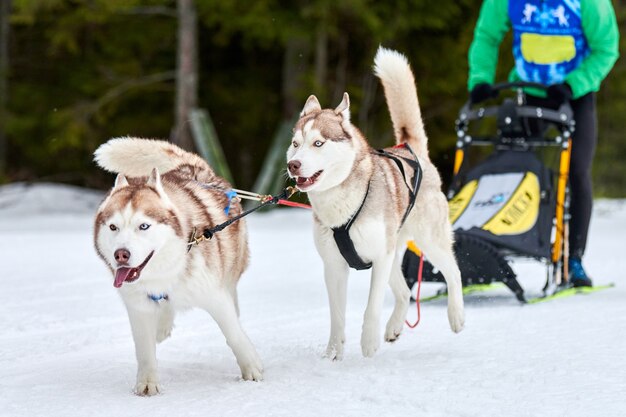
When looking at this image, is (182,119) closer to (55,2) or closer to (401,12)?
(55,2)

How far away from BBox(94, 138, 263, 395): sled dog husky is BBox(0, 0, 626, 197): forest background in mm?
8222

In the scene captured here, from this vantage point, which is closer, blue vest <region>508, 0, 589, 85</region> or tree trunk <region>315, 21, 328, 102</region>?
blue vest <region>508, 0, 589, 85</region>

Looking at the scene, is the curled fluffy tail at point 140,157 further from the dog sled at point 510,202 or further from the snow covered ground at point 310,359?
the dog sled at point 510,202

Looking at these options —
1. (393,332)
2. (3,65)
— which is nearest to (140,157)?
(393,332)

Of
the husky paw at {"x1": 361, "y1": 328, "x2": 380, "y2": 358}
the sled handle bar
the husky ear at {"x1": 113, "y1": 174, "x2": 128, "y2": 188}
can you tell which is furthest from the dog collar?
the sled handle bar

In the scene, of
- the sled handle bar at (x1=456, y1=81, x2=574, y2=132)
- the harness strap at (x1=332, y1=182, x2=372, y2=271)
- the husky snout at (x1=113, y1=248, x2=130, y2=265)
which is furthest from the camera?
the sled handle bar at (x1=456, y1=81, x2=574, y2=132)

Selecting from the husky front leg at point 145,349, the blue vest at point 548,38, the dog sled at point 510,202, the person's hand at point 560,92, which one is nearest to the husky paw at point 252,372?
the husky front leg at point 145,349

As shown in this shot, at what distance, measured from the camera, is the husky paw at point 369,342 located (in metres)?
3.72

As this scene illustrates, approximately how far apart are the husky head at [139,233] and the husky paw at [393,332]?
1.34 m

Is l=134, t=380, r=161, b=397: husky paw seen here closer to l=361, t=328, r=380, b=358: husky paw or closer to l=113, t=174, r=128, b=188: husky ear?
l=113, t=174, r=128, b=188: husky ear

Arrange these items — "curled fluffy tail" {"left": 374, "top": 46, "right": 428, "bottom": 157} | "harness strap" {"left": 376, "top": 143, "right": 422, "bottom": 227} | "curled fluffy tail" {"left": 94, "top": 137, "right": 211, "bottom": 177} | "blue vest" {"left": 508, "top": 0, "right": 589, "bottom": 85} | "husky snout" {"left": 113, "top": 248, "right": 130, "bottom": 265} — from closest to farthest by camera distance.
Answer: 1. "husky snout" {"left": 113, "top": 248, "right": 130, "bottom": 265}
2. "curled fluffy tail" {"left": 94, "top": 137, "right": 211, "bottom": 177}
3. "harness strap" {"left": 376, "top": 143, "right": 422, "bottom": 227}
4. "curled fluffy tail" {"left": 374, "top": 46, "right": 428, "bottom": 157}
5. "blue vest" {"left": 508, "top": 0, "right": 589, "bottom": 85}

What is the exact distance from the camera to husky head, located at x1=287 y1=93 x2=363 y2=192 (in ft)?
11.4

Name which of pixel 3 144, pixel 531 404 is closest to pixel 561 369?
pixel 531 404

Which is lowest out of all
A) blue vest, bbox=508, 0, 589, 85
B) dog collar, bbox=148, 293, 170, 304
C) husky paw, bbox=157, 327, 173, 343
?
husky paw, bbox=157, 327, 173, 343
